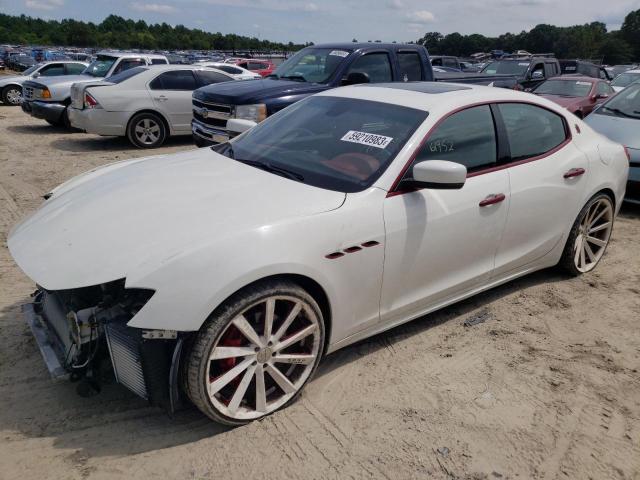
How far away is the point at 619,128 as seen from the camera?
6953mm

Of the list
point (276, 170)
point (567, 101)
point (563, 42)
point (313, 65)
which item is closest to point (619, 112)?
point (567, 101)

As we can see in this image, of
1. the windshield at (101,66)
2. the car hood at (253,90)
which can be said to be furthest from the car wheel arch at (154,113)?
the windshield at (101,66)

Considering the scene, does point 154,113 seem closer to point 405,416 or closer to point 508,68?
point 405,416

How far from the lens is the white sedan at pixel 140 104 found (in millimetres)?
9703

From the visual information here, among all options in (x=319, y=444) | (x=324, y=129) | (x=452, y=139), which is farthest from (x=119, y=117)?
(x=319, y=444)

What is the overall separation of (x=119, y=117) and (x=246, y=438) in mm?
8413

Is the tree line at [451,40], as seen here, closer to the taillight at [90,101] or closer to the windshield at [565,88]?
the windshield at [565,88]

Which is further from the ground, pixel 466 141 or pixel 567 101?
pixel 466 141

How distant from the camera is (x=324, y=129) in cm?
364

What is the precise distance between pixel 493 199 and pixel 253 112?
15.1 feet

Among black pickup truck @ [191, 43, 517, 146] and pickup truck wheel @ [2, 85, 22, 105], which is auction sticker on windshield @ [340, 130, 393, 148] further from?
pickup truck wheel @ [2, 85, 22, 105]

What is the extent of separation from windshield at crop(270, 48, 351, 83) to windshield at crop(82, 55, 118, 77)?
6.13 meters

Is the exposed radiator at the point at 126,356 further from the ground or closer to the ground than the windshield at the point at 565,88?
closer to the ground

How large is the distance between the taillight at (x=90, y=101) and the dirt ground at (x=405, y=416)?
251 inches
